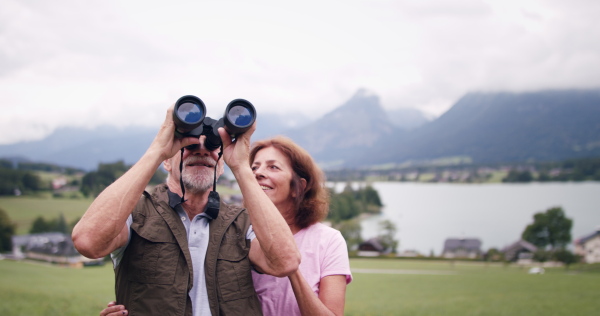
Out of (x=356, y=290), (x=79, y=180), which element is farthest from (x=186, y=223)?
(x=79, y=180)

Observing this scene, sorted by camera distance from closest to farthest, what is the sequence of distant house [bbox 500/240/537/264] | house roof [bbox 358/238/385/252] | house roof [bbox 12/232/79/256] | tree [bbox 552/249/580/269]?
1. tree [bbox 552/249/580/269]
2. house roof [bbox 12/232/79/256]
3. distant house [bbox 500/240/537/264]
4. house roof [bbox 358/238/385/252]

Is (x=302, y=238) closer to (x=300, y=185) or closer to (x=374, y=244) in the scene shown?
(x=300, y=185)

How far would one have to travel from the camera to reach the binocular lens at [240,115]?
81.2 inches

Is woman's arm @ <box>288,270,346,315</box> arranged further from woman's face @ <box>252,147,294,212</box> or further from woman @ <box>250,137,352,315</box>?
woman's face @ <box>252,147,294,212</box>

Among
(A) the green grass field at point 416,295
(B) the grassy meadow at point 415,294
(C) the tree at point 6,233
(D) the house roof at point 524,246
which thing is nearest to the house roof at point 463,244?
(D) the house roof at point 524,246

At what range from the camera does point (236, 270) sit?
6.97ft

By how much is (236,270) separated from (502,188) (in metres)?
153

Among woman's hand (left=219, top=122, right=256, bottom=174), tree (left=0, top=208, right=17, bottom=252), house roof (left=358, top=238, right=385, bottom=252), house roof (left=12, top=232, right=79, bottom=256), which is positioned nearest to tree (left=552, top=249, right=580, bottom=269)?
house roof (left=358, top=238, right=385, bottom=252)

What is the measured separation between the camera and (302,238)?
8.23 ft

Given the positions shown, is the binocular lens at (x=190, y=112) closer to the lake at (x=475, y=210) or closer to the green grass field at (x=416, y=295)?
the green grass field at (x=416, y=295)

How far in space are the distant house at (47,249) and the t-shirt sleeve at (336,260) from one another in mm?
39902

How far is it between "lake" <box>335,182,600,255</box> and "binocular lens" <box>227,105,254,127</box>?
185 ft

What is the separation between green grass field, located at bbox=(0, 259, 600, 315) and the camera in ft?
38.4

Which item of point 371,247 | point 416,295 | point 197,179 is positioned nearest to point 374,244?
point 371,247
